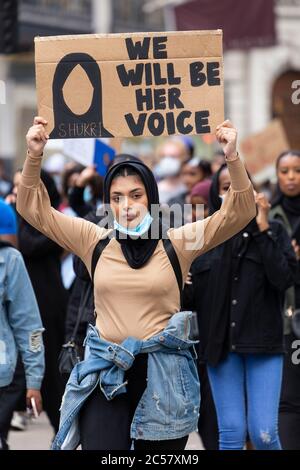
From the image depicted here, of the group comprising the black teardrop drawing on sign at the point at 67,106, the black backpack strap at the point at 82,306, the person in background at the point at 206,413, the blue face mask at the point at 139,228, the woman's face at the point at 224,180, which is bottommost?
the person in background at the point at 206,413

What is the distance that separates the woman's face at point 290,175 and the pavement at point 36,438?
1.82 metres

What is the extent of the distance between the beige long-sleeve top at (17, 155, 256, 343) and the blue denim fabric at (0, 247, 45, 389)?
0.57 m

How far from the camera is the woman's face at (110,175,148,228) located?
225 inches

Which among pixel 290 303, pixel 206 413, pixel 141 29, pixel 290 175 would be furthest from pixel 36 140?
pixel 141 29

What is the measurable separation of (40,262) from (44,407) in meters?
0.99

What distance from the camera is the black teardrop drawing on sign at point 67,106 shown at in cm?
589

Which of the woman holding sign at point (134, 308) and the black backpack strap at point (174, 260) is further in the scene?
the black backpack strap at point (174, 260)

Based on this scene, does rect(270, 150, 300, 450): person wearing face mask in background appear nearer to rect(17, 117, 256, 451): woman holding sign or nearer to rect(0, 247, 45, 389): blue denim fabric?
rect(0, 247, 45, 389): blue denim fabric

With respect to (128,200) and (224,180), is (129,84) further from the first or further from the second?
(224,180)

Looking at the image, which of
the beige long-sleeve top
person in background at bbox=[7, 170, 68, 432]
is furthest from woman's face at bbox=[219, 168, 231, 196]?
person in background at bbox=[7, 170, 68, 432]

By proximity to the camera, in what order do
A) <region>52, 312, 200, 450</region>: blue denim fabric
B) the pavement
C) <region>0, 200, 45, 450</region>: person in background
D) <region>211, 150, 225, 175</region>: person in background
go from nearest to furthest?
1. <region>52, 312, 200, 450</region>: blue denim fabric
2. <region>0, 200, 45, 450</region>: person in background
3. the pavement
4. <region>211, 150, 225, 175</region>: person in background

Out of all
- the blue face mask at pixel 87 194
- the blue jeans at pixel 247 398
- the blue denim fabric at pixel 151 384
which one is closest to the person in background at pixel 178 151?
the blue face mask at pixel 87 194

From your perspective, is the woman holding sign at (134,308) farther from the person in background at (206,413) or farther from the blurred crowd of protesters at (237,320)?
the person in background at (206,413)

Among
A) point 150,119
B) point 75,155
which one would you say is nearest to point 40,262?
point 75,155
